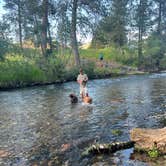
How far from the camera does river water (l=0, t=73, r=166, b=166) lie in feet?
33.7

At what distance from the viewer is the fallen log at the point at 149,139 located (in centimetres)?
986

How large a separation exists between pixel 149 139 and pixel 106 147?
1285 mm

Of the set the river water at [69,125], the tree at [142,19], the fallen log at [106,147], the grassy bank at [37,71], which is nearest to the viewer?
the river water at [69,125]

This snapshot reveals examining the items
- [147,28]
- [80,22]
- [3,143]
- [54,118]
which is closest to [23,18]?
[80,22]

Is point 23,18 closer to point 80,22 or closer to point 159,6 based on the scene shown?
point 80,22

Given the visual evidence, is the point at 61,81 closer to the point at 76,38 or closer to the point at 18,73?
the point at 18,73

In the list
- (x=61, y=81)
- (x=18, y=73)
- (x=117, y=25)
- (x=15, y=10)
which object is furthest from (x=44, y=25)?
(x=117, y=25)

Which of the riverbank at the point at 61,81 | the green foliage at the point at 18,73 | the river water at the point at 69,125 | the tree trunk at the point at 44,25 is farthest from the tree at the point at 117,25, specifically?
the river water at the point at 69,125

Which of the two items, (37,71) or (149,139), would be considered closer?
(149,139)

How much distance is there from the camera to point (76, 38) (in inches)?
1783

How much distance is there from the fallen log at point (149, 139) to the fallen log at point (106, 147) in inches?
11.7

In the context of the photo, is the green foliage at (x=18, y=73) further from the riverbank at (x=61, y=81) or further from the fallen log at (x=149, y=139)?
the fallen log at (x=149, y=139)

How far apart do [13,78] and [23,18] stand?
28232 millimetres

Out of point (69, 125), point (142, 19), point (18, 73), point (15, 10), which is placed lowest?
point (69, 125)
